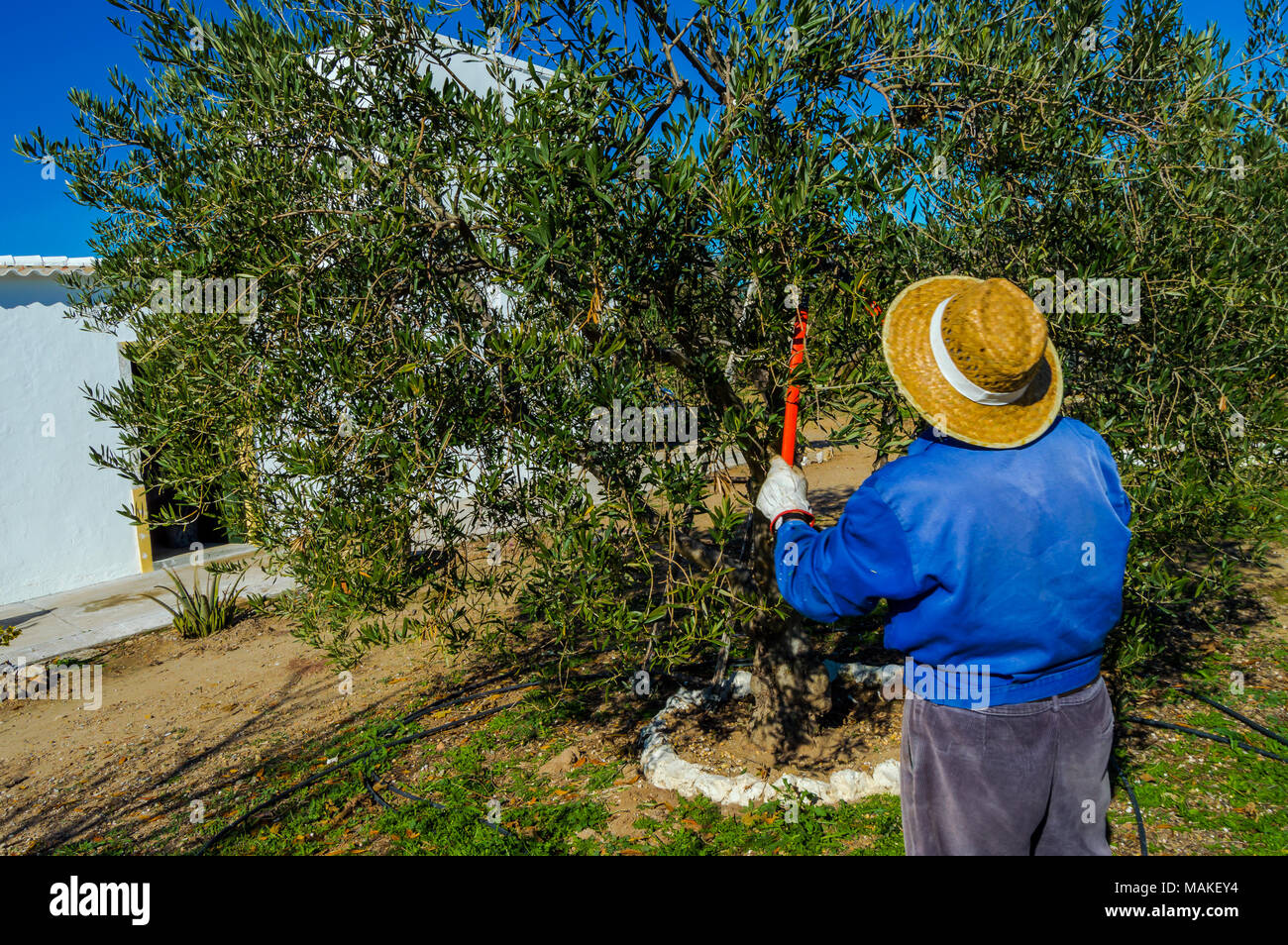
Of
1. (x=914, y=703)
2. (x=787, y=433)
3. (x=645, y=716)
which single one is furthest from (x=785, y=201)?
(x=645, y=716)

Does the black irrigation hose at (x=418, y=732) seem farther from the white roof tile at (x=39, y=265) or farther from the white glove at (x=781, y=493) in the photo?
the white roof tile at (x=39, y=265)

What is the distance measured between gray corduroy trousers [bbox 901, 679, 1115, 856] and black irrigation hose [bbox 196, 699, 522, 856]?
471cm

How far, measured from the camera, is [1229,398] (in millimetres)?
3812

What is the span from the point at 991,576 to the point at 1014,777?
649mm

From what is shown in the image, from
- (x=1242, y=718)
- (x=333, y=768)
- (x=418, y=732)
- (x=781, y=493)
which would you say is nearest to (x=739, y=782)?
(x=418, y=732)

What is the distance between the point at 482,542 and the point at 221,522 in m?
1.25

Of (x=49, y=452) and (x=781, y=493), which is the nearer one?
(x=781, y=493)

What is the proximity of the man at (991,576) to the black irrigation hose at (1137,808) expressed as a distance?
2.30 metres

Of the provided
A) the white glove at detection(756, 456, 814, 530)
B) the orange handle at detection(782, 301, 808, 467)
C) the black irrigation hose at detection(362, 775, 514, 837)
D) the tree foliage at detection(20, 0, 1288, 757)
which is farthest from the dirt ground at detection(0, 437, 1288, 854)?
the white glove at detection(756, 456, 814, 530)

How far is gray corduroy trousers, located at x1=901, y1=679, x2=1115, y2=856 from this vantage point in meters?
2.45

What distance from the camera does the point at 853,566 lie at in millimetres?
2443

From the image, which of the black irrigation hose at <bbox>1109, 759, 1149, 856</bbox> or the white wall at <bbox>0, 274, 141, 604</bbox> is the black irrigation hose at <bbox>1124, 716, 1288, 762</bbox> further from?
the white wall at <bbox>0, 274, 141, 604</bbox>

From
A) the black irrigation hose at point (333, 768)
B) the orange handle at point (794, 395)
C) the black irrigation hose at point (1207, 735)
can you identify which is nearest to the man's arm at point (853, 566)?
the orange handle at point (794, 395)

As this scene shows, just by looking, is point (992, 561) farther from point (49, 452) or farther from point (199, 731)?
point (49, 452)
